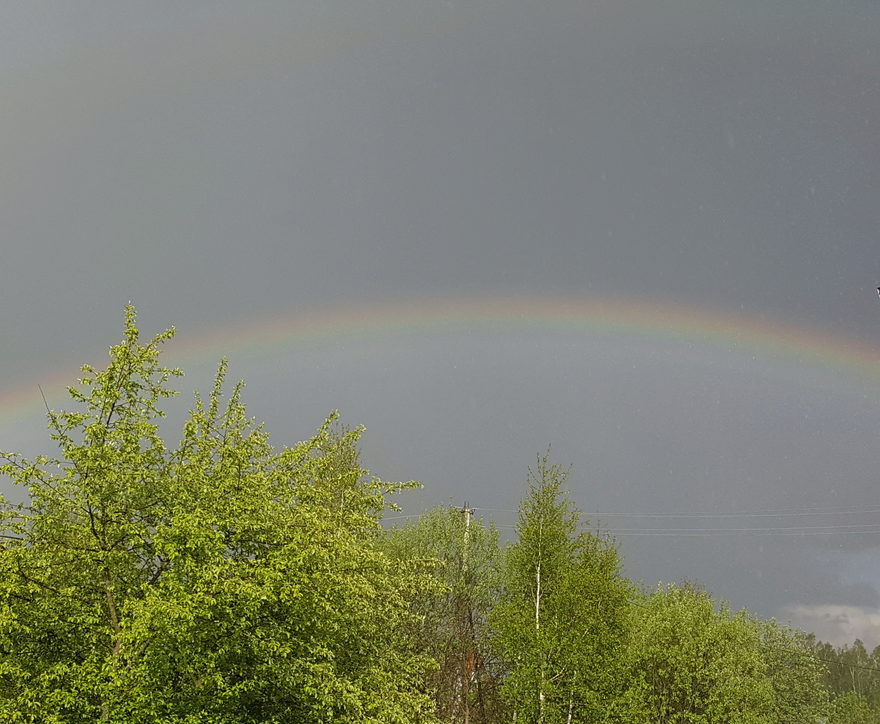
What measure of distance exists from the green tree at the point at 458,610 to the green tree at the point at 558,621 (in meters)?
2.81

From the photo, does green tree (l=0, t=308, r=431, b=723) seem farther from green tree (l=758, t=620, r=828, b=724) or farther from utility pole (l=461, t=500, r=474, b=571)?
green tree (l=758, t=620, r=828, b=724)

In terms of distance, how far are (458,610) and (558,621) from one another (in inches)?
307

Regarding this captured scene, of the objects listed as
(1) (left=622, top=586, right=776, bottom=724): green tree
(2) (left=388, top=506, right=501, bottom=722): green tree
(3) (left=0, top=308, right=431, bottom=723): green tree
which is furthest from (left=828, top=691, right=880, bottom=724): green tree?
(3) (left=0, top=308, right=431, bottom=723): green tree

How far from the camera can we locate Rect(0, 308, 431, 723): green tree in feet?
43.4

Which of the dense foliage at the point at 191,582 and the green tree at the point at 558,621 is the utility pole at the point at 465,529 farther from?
the dense foliage at the point at 191,582

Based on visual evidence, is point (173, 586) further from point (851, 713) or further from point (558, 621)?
point (851, 713)

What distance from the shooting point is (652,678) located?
3250 centimetres

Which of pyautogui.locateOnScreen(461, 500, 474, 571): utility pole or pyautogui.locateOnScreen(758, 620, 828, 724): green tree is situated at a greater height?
pyautogui.locateOnScreen(461, 500, 474, 571): utility pole

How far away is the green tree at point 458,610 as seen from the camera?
109 ft

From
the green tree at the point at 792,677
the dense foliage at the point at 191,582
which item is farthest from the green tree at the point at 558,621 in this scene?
the green tree at the point at 792,677

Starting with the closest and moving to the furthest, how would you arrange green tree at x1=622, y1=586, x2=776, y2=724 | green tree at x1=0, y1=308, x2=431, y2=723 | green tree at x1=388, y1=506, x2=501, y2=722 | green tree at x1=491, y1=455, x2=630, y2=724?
green tree at x1=0, y1=308, x2=431, y2=723 → green tree at x1=491, y1=455, x2=630, y2=724 → green tree at x1=622, y1=586, x2=776, y2=724 → green tree at x1=388, y1=506, x2=501, y2=722

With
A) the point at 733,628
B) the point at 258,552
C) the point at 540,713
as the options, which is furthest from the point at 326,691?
the point at 733,628

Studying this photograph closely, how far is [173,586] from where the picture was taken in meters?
13.2

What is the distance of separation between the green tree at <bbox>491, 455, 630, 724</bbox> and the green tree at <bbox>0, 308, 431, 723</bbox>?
442 inches
